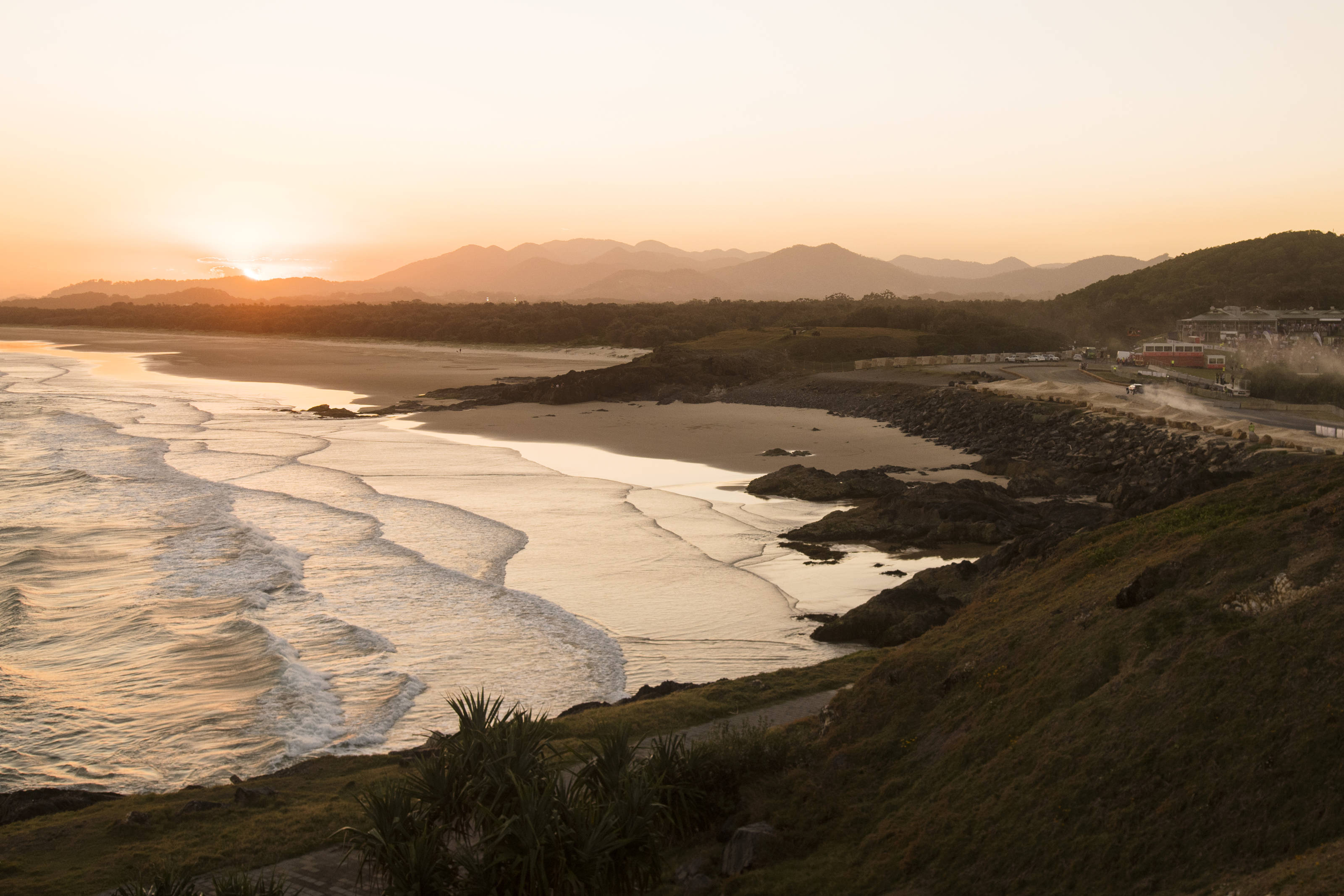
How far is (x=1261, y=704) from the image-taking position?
24.8ft

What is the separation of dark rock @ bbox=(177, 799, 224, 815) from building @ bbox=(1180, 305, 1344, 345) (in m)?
68.8

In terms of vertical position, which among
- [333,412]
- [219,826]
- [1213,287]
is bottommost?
[219,826]

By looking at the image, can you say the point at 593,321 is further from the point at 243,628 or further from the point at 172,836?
the point at 172,836

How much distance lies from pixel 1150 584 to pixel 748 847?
15.4ft

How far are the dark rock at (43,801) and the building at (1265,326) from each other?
6949cm

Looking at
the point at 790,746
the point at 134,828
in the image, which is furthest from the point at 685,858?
the point at 134,828

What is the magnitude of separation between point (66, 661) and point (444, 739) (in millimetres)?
10865

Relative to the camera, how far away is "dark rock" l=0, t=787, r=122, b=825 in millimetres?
10711

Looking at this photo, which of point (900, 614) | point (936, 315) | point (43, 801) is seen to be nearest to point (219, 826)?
point (43, 801)

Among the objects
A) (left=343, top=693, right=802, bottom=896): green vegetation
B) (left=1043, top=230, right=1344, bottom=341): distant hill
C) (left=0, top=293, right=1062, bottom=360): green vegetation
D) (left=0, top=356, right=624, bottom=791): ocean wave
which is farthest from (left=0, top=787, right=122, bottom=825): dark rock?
(left=1043, top=230, right=1344, bottom=341): distant hill

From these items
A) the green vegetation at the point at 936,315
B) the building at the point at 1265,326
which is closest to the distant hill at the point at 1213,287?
the green vegetation at the point at 936,315

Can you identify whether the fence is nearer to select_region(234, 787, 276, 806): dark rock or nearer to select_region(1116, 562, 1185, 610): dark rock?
select_region(1116, 562, 1185, 610): dark rock

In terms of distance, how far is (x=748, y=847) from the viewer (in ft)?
28.7

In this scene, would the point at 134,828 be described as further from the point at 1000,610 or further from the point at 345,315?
the point at 345,315
